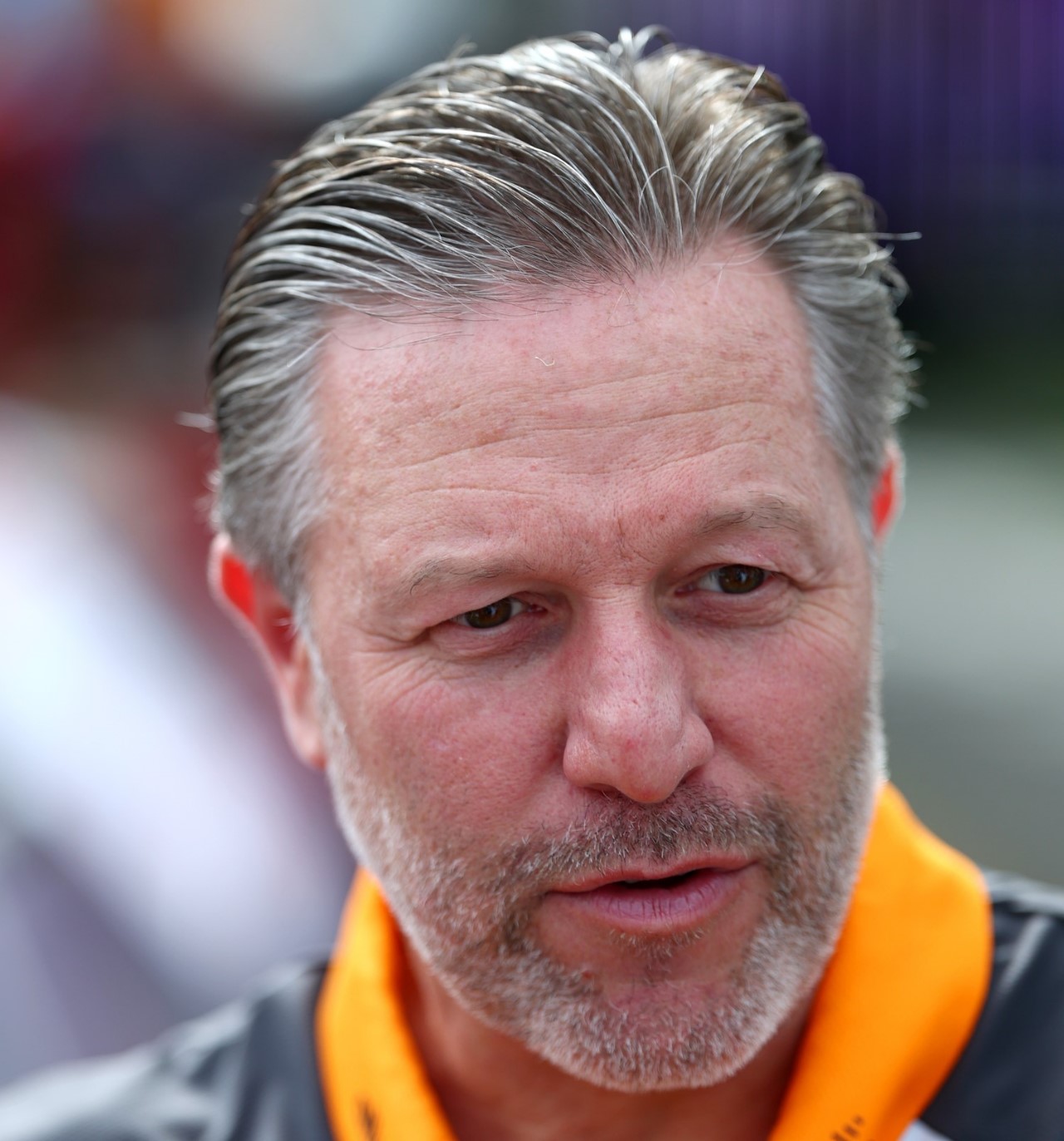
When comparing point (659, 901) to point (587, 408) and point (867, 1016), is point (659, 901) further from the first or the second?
point (587, 408)

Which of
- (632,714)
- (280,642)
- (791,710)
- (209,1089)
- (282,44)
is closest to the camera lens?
(632,714)

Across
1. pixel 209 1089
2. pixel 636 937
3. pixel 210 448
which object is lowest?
pixel 210 448

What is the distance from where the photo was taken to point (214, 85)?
887 cm

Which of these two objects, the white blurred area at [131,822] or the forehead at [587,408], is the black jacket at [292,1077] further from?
the white blurred area at [131,822]

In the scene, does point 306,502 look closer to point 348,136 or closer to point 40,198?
point 348,136

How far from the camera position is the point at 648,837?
5.04 ft

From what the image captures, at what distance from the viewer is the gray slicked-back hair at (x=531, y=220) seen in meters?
1.68

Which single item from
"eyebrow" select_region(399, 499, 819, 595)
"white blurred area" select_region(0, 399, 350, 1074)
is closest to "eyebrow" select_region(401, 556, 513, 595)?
"eyebrow" select_region(399, 499, 819, 595)

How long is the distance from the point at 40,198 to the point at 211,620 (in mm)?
4376

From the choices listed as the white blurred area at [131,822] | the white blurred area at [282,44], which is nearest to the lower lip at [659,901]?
the white blurred area at [131,822]

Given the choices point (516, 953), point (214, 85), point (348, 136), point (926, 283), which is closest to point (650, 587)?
point (516, 953)

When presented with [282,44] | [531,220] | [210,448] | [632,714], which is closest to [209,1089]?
[632,714]

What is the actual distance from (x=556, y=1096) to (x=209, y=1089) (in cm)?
60

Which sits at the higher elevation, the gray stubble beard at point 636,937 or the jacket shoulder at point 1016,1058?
the gray stubble beard at point 636,937
